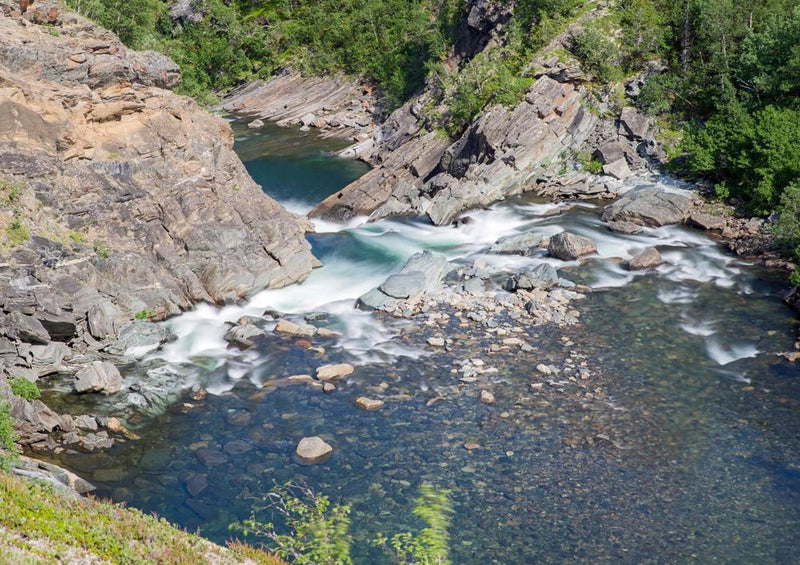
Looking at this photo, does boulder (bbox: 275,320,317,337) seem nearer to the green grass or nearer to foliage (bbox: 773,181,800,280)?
the green grass

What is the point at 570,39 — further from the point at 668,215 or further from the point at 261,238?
the point at 261,238

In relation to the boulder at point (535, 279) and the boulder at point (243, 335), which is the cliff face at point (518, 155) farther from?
the boulder at point (243, 335)

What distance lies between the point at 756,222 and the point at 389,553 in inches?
1149

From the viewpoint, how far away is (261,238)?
1406 inches

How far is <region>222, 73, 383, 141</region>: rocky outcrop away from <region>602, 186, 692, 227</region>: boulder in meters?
29.0

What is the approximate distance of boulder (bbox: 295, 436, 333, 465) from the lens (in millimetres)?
22031

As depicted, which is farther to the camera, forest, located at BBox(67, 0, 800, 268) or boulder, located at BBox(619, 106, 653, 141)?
boulder, located at BBox(619, 106, 653, 141)

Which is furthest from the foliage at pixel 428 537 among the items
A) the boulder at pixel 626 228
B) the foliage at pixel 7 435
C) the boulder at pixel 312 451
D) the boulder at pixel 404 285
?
the boulder at pixel 626 228

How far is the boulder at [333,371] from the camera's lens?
87.4 ft

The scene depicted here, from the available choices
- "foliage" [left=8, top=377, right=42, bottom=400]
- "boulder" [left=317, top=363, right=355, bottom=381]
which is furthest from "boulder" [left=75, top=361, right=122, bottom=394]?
"boulder" [left=317, top=363, right=355, bottom=381]

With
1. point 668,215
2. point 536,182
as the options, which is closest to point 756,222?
point 668,215

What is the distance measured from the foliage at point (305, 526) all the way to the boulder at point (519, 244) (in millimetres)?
20340

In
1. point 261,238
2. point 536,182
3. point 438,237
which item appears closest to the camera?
point 261,238

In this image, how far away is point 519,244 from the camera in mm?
37969
